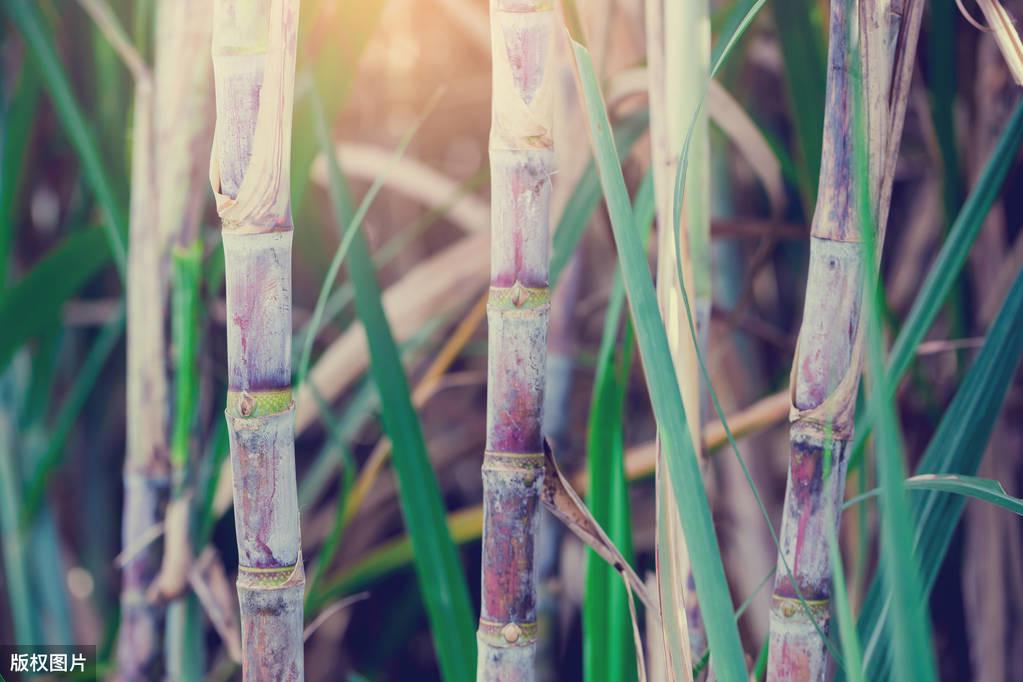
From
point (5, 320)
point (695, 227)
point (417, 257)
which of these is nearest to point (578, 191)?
point (695, 227)

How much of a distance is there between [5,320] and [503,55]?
1.30 ft

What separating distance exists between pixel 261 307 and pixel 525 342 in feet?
0.25

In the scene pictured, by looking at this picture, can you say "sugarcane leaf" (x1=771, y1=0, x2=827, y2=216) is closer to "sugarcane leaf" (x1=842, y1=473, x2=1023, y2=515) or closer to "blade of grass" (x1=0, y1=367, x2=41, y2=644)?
"sugarcane leaf" (x1=842, y1=473, x2=1023, y2=515)

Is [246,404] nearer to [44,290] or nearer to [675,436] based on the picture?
[675,436]

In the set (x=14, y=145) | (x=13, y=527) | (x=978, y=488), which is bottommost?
(x=13, y=527)

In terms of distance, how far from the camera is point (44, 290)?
1.69 feet

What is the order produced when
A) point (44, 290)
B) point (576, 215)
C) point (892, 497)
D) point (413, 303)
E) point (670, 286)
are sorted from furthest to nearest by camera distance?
point (413, 303) < point (44, 290) < point (576, 215) < point (670, 286) < point (892, 497)

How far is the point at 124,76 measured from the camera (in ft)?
1.92

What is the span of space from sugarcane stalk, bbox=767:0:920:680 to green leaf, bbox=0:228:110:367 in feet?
1.47

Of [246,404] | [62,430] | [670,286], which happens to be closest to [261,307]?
[246,404]

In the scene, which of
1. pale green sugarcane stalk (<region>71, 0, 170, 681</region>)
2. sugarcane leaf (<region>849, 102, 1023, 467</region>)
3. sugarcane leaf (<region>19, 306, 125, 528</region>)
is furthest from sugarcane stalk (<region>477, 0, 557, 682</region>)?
sugarcane leaf (<region>19, 306, 125, 528</region>)

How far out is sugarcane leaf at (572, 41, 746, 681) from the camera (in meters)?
0.22

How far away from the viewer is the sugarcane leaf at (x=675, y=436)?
22 cm

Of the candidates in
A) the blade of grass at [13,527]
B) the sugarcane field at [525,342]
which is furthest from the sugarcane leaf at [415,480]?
the blade of grass at [13,527]
